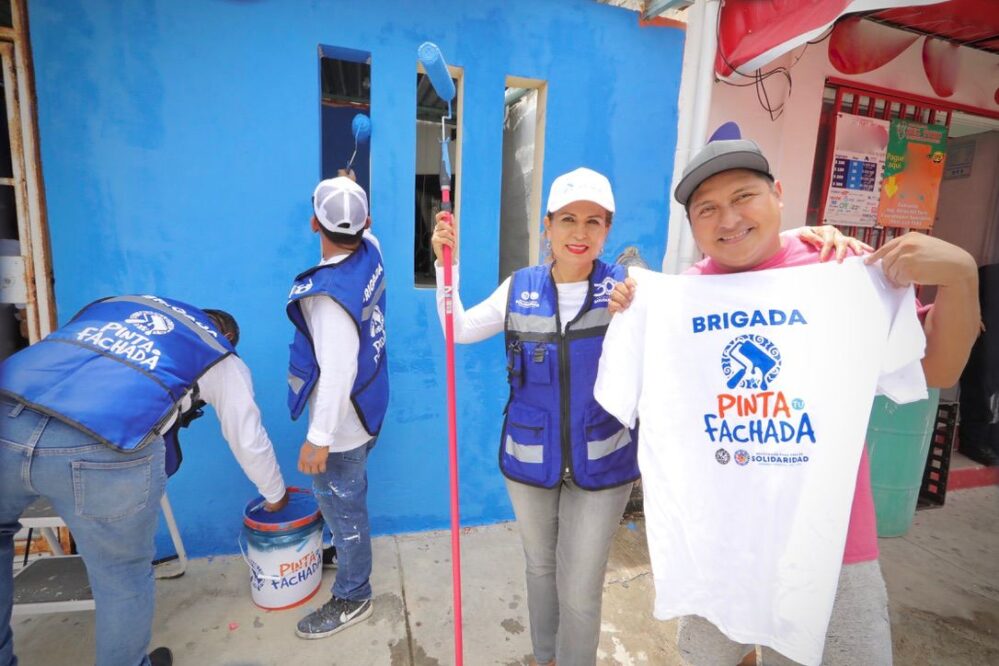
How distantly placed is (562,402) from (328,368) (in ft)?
3.44

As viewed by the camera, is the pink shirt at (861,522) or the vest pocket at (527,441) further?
the vest pocket at (527,441)

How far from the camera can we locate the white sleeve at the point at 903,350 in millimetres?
1286

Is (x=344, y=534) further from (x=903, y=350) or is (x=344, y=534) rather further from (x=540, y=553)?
(x=903, y=350)

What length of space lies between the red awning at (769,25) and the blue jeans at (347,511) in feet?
9.92

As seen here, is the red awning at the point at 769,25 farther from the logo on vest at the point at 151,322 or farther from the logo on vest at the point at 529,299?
the logo on vest at the point at 151,322

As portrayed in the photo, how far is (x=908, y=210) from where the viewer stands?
150 inches

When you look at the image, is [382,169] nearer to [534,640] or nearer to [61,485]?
[61,485]

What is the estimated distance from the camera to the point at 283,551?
8.12 ft

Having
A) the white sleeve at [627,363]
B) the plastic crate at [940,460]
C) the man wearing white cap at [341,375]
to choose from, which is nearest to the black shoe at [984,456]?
the plastic crate at [940,460]

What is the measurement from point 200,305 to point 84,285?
55cm

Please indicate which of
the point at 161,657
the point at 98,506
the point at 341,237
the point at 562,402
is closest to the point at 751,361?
the point at 562,402

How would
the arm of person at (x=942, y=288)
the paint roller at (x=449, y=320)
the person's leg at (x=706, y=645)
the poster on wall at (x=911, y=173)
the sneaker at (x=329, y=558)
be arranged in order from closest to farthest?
the arm of person at (x=942, y=288), the person's leg at (x=706, y=645), the paint roller at (x=449, y=320), the sneaker at (x=329, y=558), the poster on wall at (x=911, y=173)

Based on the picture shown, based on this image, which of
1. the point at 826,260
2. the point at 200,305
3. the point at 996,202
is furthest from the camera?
the point at 996,202

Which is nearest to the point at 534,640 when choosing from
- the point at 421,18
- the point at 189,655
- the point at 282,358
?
the point at 189,655
